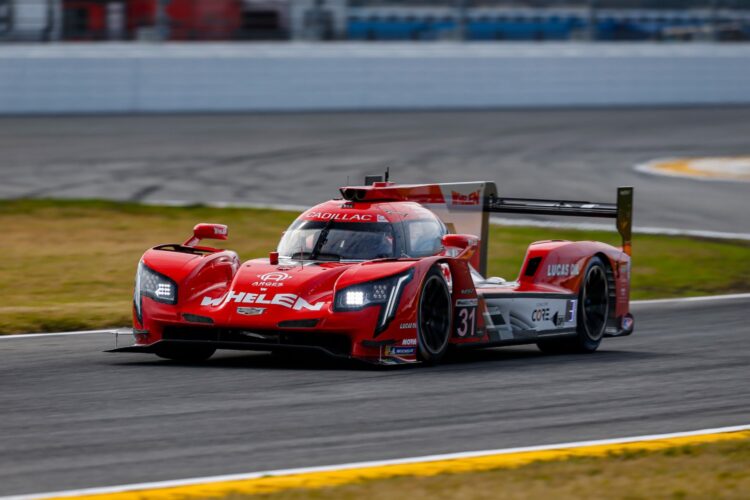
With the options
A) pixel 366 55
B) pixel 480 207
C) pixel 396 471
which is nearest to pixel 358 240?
pixel 480 207

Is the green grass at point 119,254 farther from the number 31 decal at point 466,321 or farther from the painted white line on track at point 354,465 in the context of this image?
the painted white line on track at point 354,465

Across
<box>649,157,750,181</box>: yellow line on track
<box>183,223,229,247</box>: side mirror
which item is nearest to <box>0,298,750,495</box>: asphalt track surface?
<box>183,223,229,247</box>: side mirror

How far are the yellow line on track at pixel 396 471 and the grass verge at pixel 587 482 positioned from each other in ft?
0.23

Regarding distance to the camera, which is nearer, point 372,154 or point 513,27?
point 372,154

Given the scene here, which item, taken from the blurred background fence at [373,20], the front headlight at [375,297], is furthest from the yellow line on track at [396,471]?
the blurred background fence at [373,20]

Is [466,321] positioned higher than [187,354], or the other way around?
[466,321]

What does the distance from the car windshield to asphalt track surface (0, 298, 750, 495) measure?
31.9 inches

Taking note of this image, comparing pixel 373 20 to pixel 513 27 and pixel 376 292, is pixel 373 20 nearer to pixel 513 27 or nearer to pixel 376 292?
pixel 513 27

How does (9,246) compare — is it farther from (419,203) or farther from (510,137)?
(510,137)

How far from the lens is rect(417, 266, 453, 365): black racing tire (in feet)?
32.7

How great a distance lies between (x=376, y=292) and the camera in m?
9.67

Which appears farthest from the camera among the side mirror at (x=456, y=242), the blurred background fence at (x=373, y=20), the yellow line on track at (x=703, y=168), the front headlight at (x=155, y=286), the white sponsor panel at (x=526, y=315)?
the blurred background fence at (x=373, y=20)

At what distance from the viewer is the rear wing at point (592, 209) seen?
12008mm

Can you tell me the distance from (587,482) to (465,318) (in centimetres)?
424
